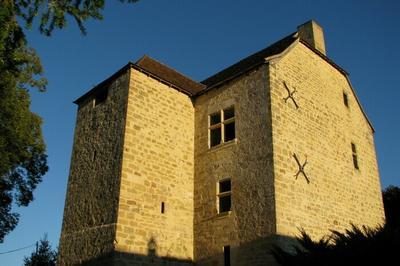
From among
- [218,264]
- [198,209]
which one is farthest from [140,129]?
[218,264]

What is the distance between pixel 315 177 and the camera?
12719 millimetres

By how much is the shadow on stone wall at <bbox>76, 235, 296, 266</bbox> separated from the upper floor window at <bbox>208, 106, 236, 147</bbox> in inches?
146

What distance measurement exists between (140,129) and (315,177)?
5.71 m

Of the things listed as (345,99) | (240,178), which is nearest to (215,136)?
(240,178)

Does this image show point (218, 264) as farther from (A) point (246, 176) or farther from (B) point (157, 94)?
(B) point (157, 94)

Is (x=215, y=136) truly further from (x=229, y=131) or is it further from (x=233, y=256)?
(x=233, y=256)

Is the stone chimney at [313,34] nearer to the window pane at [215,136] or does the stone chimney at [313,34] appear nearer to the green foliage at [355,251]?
the window pane at [215,136]

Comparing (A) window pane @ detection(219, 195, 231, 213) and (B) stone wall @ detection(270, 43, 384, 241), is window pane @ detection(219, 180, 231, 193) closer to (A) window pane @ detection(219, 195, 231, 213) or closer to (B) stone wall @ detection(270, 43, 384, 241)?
(A) window pane @ detection(219, 195, 231, 213)

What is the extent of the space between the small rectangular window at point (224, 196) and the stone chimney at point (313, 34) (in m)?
6.96

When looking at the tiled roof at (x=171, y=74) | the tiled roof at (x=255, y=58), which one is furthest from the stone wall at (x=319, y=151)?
the tiled roof at (x=171, y=74)

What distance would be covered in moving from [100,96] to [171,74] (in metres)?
3.31

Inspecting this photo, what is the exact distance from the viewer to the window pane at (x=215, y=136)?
555 inches

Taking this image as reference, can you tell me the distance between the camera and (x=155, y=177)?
502 inches

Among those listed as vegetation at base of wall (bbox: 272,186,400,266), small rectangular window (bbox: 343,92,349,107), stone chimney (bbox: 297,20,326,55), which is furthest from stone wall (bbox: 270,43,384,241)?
vegetation at base of wall (bbox: 272,186,400,266)
